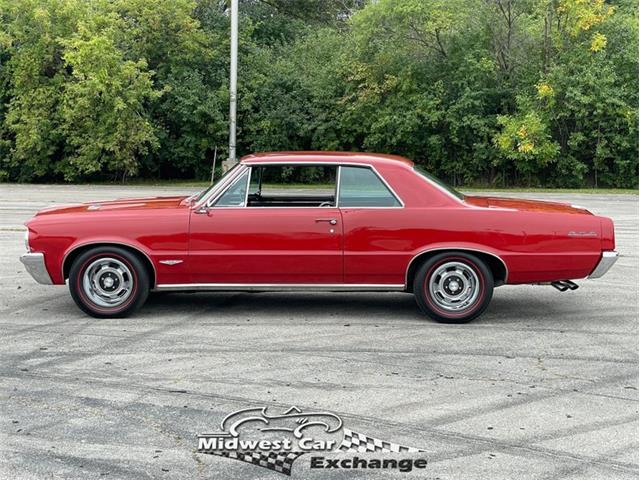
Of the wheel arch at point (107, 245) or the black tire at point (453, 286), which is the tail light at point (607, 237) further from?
the wheel arch at point (107, 245)

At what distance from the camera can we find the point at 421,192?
7.82 m

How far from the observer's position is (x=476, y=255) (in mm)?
7719

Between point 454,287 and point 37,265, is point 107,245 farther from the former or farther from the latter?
point 454,287

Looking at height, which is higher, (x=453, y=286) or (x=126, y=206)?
(x=126, y=206)

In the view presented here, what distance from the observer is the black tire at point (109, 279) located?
25.6ft

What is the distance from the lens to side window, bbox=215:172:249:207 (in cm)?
782

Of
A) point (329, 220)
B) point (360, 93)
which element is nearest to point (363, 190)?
point (329, 220)

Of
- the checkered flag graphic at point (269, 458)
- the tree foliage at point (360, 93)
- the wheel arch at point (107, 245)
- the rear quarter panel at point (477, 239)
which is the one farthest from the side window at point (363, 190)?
the tree foliage at point (360, 93)

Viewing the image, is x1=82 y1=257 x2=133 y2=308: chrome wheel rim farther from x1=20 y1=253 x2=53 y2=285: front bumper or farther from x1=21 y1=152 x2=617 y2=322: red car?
x1=20 y1=253 x2=53 y2=285: front bumper

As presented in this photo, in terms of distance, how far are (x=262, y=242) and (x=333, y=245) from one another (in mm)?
641

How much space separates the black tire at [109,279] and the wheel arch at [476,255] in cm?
241

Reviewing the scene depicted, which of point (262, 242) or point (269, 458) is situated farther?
point (262, 242)

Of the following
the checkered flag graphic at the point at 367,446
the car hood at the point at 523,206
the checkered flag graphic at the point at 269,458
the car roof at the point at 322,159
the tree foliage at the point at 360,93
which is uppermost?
the tree foliage at the point at 360,93

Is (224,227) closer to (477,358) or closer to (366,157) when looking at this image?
(366,157)
